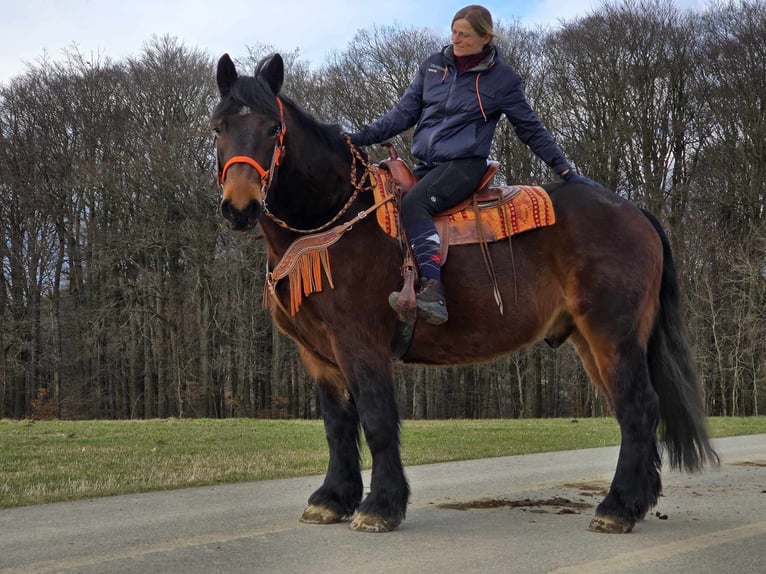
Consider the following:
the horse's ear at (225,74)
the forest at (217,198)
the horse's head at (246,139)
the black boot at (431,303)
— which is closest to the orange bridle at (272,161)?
the horse's head at (246,139)

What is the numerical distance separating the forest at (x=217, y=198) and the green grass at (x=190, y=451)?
13873mm

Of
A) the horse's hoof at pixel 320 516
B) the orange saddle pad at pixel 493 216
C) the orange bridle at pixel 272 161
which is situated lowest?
the horse's hoof at pixel 320 516

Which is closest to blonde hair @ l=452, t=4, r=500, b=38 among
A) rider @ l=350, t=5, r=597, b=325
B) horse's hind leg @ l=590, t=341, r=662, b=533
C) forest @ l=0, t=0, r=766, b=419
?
rider @ l=350, t=5, r=597, b=325

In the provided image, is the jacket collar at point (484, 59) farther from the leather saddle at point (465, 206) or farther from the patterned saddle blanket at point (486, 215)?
the patterned saddle blanket at point (486, 215)

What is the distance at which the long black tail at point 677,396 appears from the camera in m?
6.11

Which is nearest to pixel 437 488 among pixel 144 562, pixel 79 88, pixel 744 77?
pixel 144 562

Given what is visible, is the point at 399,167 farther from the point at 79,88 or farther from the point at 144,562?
the point at 79,88

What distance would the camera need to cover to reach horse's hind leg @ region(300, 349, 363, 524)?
5.69 meters

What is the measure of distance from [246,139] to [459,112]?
1.57m

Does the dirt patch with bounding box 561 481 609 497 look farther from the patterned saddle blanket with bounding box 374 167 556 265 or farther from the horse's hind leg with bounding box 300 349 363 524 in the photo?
the patterned saddle blanket with bounding box 374 167 556 265

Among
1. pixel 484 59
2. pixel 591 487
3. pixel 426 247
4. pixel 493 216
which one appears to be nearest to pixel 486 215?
pixel 493 216

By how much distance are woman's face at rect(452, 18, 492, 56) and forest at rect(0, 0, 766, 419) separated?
2214cm

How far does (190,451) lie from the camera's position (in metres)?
11.4

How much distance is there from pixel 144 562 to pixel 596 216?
3.65m
